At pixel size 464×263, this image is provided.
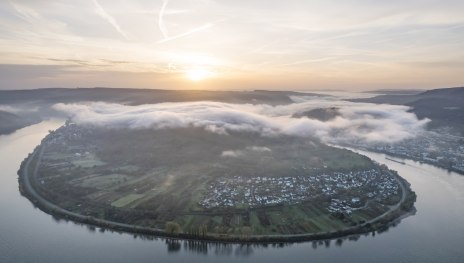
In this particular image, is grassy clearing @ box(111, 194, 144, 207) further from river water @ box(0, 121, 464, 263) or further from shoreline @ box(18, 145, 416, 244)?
river water @ box(0, 121, 464, 263)

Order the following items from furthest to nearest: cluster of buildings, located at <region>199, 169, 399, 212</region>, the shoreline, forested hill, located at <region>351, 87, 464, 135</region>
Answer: forested hill, located at <region>351, 87, 464, 135</region> → cluster of buildings, located at <region>199, 169, 399, 212</region> → the shoreline

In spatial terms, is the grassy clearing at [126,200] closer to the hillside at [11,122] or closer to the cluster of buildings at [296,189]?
the cluster of buildings at [296,189]

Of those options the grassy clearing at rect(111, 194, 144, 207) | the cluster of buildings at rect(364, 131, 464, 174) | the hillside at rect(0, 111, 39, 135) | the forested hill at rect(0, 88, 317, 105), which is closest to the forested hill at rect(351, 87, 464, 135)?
the cluster of buildings at rect(364, 131, 464, 174)

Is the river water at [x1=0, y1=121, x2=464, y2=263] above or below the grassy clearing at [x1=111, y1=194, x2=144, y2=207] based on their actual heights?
below

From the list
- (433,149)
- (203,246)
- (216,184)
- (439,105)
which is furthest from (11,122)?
(439,105)

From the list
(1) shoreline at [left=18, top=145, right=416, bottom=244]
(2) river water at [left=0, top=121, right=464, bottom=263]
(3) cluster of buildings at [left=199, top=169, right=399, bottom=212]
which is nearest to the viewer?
(2) river water at [left=0, top=121, right=464, bottom=263]

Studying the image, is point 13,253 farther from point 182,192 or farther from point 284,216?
point 284,216
